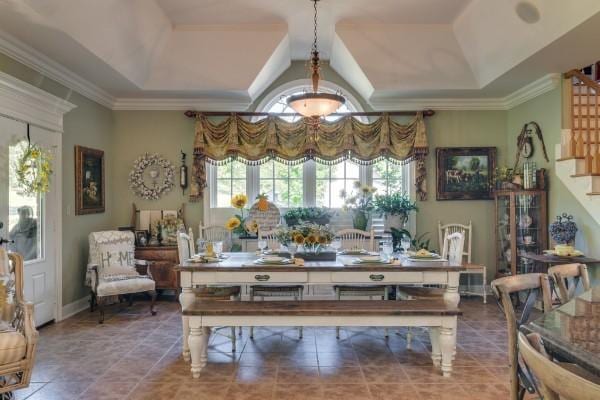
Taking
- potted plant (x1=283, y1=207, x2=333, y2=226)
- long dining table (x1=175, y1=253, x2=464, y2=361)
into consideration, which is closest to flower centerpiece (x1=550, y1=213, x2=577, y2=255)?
long dining table (x1=175, y1=253, x2=464, y2=361)

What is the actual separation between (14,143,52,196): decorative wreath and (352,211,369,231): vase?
3.69m

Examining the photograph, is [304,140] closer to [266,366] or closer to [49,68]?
[49,68]

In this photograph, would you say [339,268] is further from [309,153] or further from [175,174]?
[175,174]

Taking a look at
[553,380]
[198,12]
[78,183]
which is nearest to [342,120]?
[198,12]

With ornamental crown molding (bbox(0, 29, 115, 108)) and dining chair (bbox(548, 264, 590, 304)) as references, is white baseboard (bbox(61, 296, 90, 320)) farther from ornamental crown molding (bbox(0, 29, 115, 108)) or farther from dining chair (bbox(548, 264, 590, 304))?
dining chair (bbox(548, 264, 590, 304))

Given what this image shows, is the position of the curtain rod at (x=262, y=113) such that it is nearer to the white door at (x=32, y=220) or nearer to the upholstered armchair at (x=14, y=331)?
the white door at (x=32, y=220)

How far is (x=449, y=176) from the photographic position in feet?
19.8

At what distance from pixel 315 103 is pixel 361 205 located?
91.1 inches

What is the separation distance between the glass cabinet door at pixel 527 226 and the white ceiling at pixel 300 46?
145 centimetres

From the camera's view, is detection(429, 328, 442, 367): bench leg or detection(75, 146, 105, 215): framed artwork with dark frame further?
detection(75, 146, 105, 215): framed artwork with dark frame

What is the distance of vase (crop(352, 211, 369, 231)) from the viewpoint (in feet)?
19.1

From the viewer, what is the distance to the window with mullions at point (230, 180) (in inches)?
246

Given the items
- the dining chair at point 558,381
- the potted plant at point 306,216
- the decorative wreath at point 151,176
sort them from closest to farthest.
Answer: the dining chair at point 558,381 → the potted plant at point 306,216 → the decorative wreath at point 151,176

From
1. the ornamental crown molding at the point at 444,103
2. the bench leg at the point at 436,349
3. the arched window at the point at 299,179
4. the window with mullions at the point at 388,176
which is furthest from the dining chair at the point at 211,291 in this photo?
the ornamental crown molding at the point at 444,103
